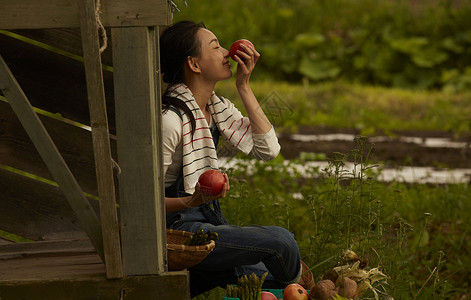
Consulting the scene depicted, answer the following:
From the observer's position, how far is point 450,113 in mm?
8617

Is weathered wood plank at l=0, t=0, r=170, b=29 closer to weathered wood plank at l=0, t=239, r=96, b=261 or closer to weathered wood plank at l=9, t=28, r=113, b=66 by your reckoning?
weathered wood plank at l=9, t=28, r=113, b=66

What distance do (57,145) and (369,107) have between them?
6.17 meters

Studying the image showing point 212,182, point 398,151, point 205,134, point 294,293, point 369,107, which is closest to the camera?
point 212,182

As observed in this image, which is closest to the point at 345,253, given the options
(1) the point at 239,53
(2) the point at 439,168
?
(1) the point at 239,53

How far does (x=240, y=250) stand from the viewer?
2.86 meters

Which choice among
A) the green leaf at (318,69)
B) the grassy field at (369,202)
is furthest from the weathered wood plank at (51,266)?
the green leaf at (318,69)

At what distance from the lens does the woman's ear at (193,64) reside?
3.07 meters

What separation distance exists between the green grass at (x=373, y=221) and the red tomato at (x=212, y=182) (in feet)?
2.50

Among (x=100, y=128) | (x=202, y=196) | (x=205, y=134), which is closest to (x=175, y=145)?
(x=205, y=134)

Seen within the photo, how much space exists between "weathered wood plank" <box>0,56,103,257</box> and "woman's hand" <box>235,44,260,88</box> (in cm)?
86

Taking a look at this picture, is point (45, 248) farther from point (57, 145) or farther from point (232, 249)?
point (232, 249)

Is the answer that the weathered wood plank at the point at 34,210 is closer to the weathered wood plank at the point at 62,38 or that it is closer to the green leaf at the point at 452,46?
the weathered wood plank at the point at 62,38

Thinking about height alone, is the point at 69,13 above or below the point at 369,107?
above

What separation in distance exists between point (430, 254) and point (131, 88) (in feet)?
9.43
